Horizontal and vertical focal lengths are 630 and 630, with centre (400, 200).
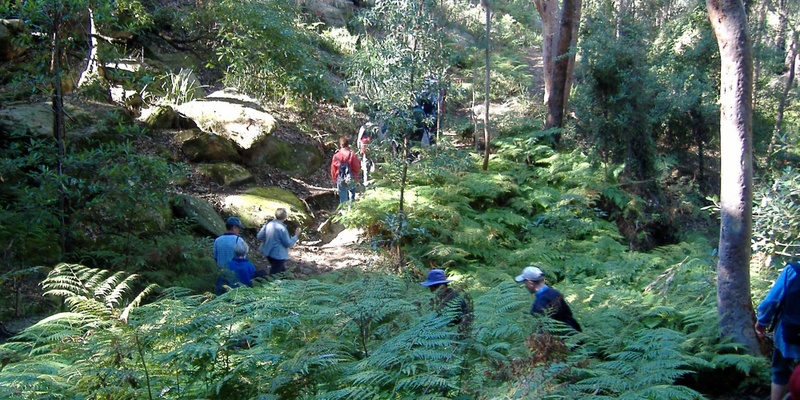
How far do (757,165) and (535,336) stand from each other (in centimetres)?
1431

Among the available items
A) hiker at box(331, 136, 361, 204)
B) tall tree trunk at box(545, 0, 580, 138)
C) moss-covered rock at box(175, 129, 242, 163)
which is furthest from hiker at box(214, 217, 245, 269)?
tall tree trunk at box(545, 0, 580, 138)

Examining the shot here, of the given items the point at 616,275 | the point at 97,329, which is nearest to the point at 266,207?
the point at 616,275

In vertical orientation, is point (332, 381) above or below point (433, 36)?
below

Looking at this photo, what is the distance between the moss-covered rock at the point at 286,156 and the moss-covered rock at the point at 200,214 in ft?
10.2

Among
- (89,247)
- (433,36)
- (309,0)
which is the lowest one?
(89,247)

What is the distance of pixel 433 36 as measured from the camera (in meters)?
10.1

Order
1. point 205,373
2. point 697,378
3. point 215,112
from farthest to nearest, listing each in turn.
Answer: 1. point 215,112
2. point 697,378
3. point 205,373

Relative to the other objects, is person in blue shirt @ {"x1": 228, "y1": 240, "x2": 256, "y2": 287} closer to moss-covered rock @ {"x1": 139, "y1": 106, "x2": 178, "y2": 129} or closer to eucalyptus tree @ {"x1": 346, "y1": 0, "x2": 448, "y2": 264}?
eucalyptus tree @ {"x1": 346, "y1": 0, "x2": 448, "y2": 264}

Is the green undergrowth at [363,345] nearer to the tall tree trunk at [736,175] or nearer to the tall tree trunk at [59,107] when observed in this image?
the tall tree trunk at [736,175]

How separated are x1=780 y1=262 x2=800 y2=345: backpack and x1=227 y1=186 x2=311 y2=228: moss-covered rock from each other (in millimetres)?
9341

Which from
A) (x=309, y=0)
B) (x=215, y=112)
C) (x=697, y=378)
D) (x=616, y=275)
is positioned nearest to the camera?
(x=697, y=378)

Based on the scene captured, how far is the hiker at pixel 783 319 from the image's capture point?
Answer: 510 centimetres

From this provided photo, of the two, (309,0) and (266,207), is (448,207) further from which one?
(309,0)

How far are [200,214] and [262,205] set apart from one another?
164cm
